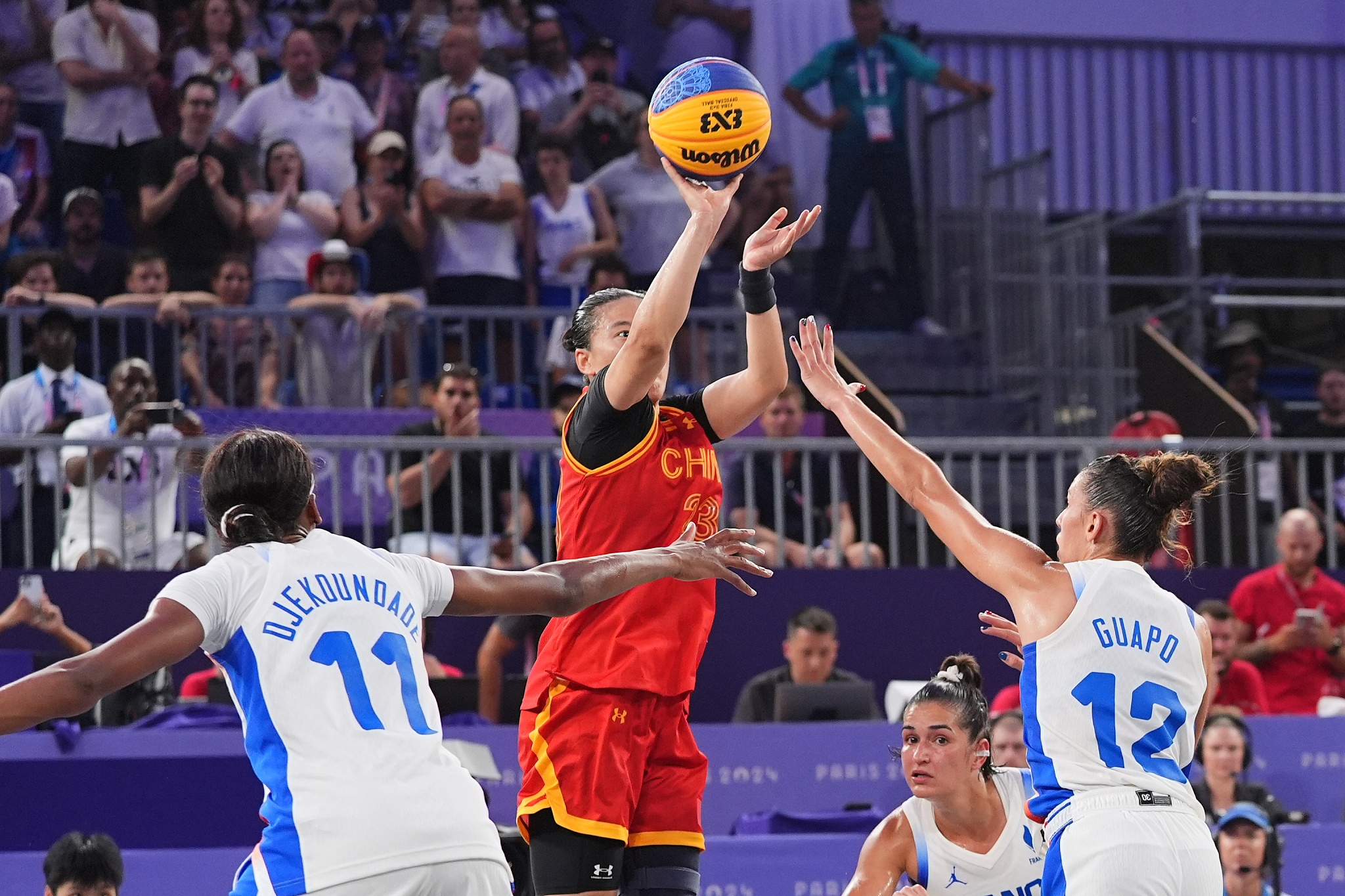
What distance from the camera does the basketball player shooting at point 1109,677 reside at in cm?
420

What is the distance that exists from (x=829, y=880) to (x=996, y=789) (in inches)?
84.9

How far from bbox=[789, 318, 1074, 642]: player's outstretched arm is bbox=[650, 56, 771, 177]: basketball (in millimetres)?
493

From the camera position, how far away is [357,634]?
11.3 ft

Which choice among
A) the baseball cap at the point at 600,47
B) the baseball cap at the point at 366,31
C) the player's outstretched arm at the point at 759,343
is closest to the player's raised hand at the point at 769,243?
the player's outstretched arm at the point at 759,343

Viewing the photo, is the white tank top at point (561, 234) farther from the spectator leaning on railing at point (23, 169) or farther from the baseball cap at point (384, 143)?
the spectator leaning on railing at point (23, 169)

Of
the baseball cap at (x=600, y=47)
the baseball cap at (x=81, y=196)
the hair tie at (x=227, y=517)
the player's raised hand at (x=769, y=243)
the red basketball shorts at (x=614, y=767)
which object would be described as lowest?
the red basketball shorts at (x=614, y=767)

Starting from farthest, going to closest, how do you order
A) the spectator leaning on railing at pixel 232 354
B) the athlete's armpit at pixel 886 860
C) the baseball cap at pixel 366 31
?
the baseball cap at pixel 366 31 < the spectator leaning on railing at pixel 232 354 < the athlete's armpit at pixel 886 860

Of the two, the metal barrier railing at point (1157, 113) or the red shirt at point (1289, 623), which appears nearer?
the red shirt at point (1289, 623)

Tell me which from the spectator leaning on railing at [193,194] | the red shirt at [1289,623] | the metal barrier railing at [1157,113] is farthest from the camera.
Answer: the metal barrier railing at [1157,113]

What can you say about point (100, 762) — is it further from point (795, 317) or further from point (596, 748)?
point (795, 317)

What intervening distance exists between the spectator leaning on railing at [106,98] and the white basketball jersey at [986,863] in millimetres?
8039

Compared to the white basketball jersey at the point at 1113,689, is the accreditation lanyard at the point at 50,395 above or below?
above

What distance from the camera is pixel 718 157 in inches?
190

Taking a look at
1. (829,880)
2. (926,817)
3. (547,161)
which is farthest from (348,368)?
(926,817)
